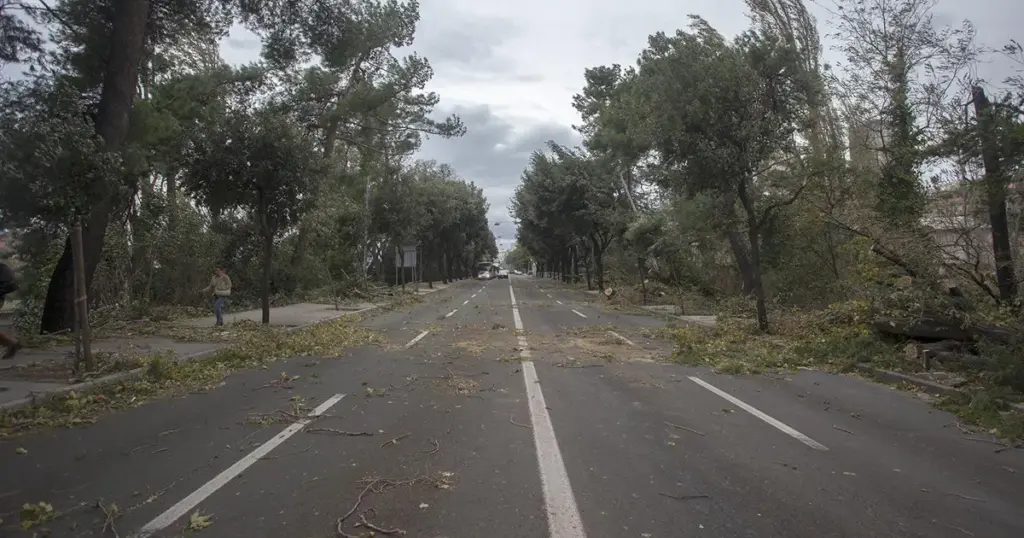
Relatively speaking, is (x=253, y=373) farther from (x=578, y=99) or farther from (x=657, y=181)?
(x=578, y=99)

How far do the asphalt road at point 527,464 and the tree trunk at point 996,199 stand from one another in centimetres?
363

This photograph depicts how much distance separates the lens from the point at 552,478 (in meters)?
5.15

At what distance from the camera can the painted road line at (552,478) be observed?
165 inches

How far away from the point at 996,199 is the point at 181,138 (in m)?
17.8

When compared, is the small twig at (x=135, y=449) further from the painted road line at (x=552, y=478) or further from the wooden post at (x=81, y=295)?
the wooden post at (x=81, y=295)

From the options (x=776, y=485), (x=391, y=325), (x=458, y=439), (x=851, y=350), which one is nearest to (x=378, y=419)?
(x=458, y=439)

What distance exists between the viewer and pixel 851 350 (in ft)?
37.9

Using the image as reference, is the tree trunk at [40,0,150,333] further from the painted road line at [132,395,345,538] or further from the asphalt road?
the painted road line at [132,395,345,538]

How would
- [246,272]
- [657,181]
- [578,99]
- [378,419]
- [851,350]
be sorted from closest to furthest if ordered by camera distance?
1. [378,419]
2. [851,350]
3. [657,181]
4. [246,272]
5. [578,99]

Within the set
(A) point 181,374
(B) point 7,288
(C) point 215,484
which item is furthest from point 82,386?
(C) point 215,484

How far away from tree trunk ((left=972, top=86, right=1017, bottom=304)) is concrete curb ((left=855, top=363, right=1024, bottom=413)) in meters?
2.53

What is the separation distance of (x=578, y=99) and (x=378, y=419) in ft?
123

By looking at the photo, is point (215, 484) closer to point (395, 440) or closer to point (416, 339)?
point (395, 440)

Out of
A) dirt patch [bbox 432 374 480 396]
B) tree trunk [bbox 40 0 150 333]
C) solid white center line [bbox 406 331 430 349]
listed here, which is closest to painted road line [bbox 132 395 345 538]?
dirt patch [bbox 432 374 480 396]
